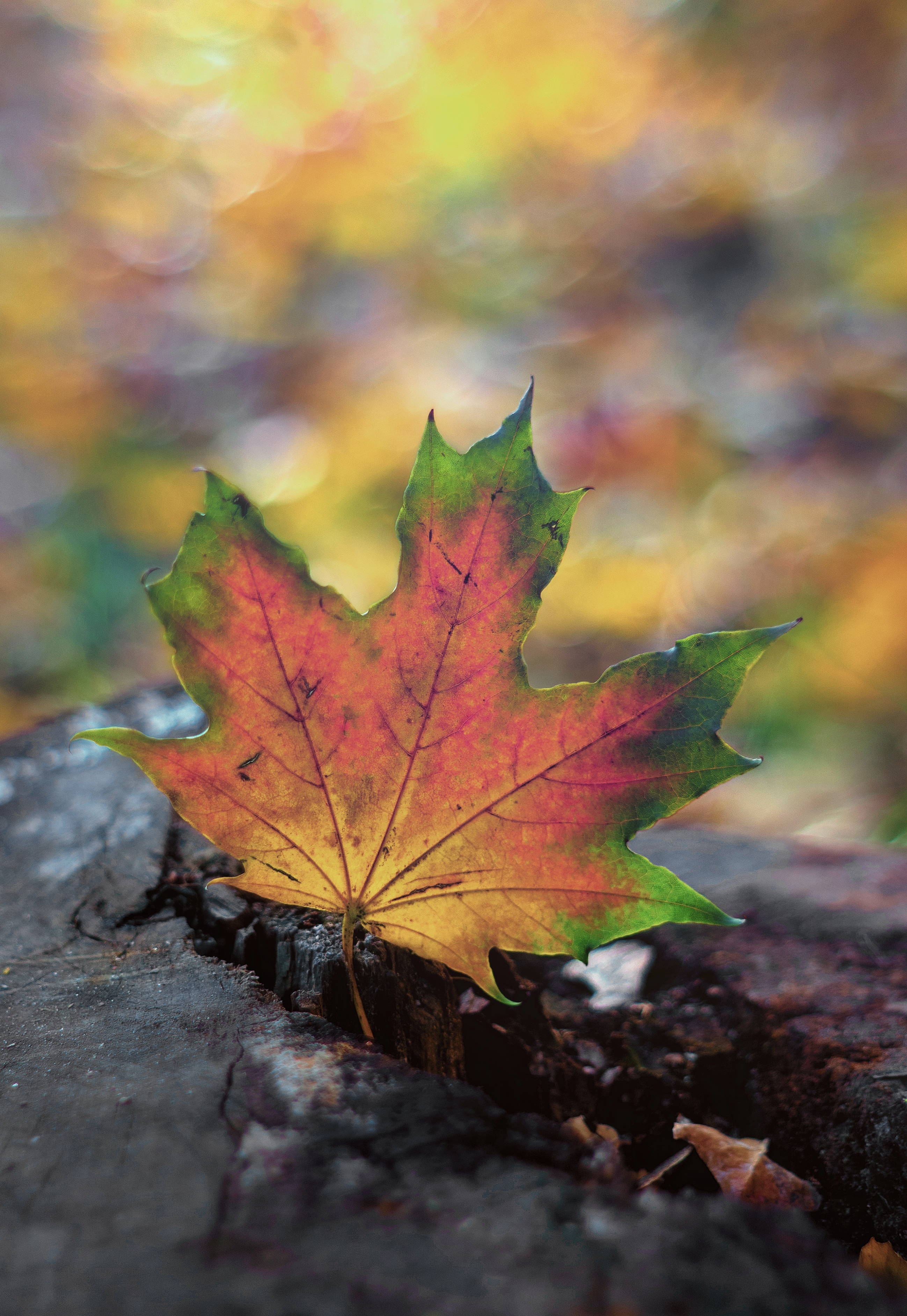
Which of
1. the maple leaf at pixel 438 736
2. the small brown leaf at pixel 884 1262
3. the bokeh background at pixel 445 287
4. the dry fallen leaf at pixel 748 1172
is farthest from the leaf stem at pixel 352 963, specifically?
the bokeh background at pixel 445 287

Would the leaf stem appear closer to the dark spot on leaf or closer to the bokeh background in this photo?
the dark spot on leaf

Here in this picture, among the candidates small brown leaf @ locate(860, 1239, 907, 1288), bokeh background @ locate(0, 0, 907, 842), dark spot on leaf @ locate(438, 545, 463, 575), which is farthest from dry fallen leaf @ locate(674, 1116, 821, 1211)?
bokeh background @ locate(0, 0, 907, 842)

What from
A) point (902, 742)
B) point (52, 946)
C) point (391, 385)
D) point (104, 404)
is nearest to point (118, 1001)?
point (52, 946)

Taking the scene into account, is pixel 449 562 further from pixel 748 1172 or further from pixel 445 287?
pixel 445 287

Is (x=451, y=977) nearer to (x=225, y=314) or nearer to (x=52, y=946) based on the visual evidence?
(x=52, y=946)

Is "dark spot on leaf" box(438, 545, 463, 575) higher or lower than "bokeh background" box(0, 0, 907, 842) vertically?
lower

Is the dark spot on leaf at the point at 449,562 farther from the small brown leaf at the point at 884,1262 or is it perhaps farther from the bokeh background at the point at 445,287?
the bokeh background at the point at 445,287
